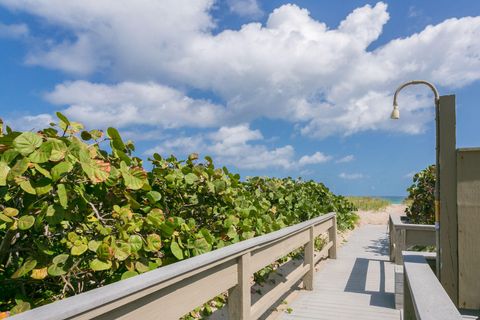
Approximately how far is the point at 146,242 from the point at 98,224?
1.01 feet

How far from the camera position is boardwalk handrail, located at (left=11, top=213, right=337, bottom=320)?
1.46 meters

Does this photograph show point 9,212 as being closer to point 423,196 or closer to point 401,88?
point 401,88

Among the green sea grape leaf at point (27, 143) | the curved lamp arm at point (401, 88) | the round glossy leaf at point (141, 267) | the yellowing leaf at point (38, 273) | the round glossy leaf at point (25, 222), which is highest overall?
the curved lamp arm at point (401, 88)

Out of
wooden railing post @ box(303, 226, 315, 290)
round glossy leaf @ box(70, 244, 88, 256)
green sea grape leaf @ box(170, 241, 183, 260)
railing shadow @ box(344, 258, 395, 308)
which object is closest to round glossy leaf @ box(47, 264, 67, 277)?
round glossy leaf @ box(70, 244, 88, 256)

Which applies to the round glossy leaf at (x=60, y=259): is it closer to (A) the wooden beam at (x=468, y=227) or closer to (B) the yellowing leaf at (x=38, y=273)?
(B) the yellowing leaf at (x=38, y=273)

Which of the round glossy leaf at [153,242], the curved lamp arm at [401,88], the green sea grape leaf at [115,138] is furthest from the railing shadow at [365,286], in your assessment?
the green sea grape leaf at [115,138]

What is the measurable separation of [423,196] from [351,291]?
5.07 m

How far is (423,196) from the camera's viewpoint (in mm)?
9828

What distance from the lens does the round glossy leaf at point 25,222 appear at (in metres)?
2.00

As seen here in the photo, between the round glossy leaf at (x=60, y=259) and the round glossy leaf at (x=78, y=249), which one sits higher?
the round glossy leaf at (x=78, y=249)

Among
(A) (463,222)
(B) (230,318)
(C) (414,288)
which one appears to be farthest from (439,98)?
(B) (230,318)

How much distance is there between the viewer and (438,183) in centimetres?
341

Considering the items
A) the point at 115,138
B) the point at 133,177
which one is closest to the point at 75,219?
the point at 133,177

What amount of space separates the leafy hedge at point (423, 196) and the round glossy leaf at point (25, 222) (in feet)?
30.3
